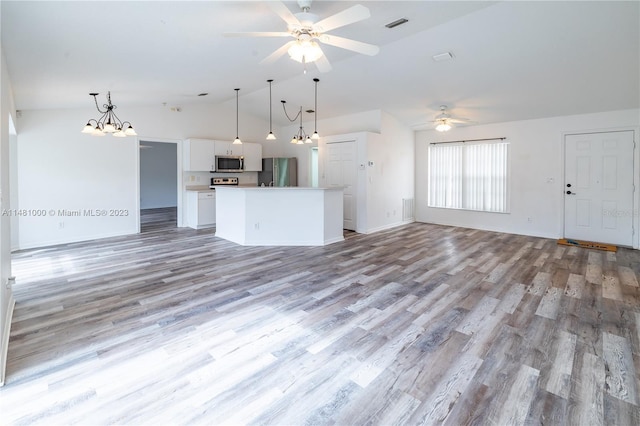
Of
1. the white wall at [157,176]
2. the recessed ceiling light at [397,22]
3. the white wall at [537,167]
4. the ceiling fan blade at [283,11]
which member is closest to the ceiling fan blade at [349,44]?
the ceiling fan blade at [283,11]

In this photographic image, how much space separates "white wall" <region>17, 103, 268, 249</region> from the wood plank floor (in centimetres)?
150

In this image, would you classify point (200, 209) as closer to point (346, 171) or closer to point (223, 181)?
point (223, 181)

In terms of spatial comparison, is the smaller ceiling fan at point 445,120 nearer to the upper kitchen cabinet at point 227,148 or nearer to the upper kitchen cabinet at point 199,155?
the upper kitchen cabinet at point 227,148

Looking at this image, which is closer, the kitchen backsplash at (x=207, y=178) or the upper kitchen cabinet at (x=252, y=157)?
the kitchen backsplash at (x=207, y=178)

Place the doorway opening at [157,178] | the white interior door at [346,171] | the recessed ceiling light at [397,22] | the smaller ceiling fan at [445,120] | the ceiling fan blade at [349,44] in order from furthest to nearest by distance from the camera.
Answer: the doorway opening at [157,178], the white interior door at [346,171], the smaller ceiling fan at [445,120], the recessed ceiling light at [397,22], the ceiling fan blade at [349,44]

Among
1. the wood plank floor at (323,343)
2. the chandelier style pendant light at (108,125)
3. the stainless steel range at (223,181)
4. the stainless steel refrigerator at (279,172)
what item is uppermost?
the chandelier style pendant light at (108,125)

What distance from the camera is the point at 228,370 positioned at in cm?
210

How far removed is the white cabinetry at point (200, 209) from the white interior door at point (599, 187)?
7624mm

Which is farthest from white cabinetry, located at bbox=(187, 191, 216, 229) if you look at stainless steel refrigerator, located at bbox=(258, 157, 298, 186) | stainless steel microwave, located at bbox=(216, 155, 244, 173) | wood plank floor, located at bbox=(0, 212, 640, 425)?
wood plank floor, located at bbox=(0, 212, 640, 425)

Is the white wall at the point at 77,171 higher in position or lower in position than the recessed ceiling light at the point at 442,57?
lower

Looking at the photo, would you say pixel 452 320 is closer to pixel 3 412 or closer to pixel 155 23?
pixel 3 412

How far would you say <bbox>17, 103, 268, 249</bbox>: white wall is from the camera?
546cm

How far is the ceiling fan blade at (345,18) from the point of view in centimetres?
237

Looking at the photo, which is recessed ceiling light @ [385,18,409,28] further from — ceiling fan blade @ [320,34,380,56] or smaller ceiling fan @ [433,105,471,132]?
smaller ceiling fan @ [433,105,471,132]
